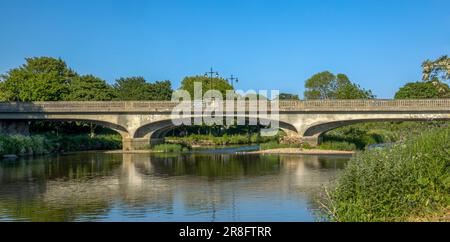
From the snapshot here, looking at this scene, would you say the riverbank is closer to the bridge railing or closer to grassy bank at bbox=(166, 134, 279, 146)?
the bridge railing

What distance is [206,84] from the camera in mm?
107000

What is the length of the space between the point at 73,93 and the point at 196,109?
27.7 m

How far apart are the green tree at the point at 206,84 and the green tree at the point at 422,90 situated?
28.6m

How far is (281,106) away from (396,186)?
3962 centimetres

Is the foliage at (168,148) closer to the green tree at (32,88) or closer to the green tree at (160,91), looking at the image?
the green tree at (32,88)

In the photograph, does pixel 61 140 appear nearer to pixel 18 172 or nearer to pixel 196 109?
pixel 196 109

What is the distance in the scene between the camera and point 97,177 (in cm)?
3170

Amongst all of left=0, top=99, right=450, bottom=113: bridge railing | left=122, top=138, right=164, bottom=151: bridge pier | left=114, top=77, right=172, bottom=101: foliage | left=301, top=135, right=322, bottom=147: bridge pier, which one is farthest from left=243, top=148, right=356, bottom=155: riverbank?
left=114, top=77, right=172, bottom=101: foliage

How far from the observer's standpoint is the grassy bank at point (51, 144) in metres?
49.8

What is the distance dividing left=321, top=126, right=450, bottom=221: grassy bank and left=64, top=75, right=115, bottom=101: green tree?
6429 cm

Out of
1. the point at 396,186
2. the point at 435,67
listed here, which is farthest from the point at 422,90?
the point at 396,186

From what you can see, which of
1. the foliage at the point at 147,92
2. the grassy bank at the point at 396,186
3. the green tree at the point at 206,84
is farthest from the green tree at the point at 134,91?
the grassy bank at the point at 396,186

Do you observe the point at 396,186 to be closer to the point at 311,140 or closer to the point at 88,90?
the point at 311,140

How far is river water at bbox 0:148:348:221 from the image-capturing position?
18.6m
